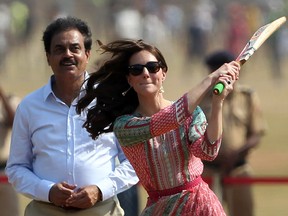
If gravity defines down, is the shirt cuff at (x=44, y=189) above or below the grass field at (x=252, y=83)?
below

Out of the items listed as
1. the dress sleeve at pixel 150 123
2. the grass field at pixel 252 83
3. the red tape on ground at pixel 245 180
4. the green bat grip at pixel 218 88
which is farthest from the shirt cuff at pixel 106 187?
the grass field at pixel 252 83

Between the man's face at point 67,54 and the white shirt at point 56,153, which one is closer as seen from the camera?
the white shirt at point 56,153

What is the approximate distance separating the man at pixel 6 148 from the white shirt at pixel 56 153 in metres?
2.60

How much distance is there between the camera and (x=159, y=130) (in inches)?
231

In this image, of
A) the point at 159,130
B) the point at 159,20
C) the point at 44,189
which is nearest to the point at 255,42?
the point at 159,130

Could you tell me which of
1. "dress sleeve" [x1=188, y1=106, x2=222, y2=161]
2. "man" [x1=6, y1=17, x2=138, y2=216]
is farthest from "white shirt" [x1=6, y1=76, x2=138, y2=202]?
"dress sleeve" [x1=188, y1=106, x2=222, y2=161]

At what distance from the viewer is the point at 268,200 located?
16516 millimetres

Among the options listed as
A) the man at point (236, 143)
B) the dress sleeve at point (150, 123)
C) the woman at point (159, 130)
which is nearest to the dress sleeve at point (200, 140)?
the woman at point (159, 130)

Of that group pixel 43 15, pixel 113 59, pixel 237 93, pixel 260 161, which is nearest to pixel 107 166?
pixel 113 59

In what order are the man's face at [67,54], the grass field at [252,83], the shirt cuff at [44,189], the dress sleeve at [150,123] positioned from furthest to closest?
the grass field at [252,83] → the man's face at [67,54] → the shirt cuff at [44,189] → the dress sleeve at [150,123]

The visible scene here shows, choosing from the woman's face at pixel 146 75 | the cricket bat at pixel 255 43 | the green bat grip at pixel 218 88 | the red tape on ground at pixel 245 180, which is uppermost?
the cricket bat at pixel 255 43

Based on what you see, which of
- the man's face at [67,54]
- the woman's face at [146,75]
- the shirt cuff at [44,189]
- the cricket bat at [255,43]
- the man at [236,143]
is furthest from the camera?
the man at [236,143]

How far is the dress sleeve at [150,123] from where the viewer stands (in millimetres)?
5773

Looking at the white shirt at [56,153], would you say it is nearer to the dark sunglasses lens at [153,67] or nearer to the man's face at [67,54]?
the man's face at [67,54]
